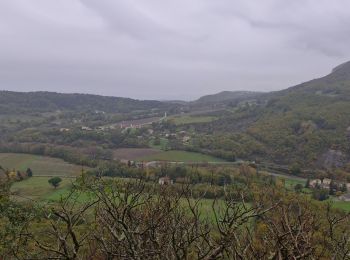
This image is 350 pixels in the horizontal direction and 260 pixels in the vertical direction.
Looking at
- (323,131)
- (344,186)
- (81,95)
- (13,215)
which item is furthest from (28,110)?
(13,215)

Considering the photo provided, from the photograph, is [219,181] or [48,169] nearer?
[219,181]

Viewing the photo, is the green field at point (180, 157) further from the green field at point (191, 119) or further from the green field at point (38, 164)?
the green field at point (191, 119)

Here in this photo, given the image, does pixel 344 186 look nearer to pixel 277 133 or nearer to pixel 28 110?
pixel 277 133

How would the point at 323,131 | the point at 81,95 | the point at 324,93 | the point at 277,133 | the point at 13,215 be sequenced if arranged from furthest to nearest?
the point at 81,95 < the point at 324,93 < the point at 277,133 < the point at 323,131 < the point at 13,215

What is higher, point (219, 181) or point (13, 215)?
point (13, 215)

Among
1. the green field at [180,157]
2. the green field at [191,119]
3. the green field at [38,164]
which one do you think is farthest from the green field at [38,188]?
the green field at [191,119]

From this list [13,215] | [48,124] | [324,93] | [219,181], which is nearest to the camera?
[13,215]

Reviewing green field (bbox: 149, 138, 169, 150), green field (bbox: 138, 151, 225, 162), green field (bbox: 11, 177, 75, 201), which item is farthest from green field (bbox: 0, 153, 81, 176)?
green field (bbox: 149, 138, 169, 150)

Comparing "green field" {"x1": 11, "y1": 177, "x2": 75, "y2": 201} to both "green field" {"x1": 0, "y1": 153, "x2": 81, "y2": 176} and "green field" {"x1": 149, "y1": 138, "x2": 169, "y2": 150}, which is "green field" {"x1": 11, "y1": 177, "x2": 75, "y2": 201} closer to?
"green field" {"x1": 0, "y1": 153, "x2": 81, "y2": 176}
